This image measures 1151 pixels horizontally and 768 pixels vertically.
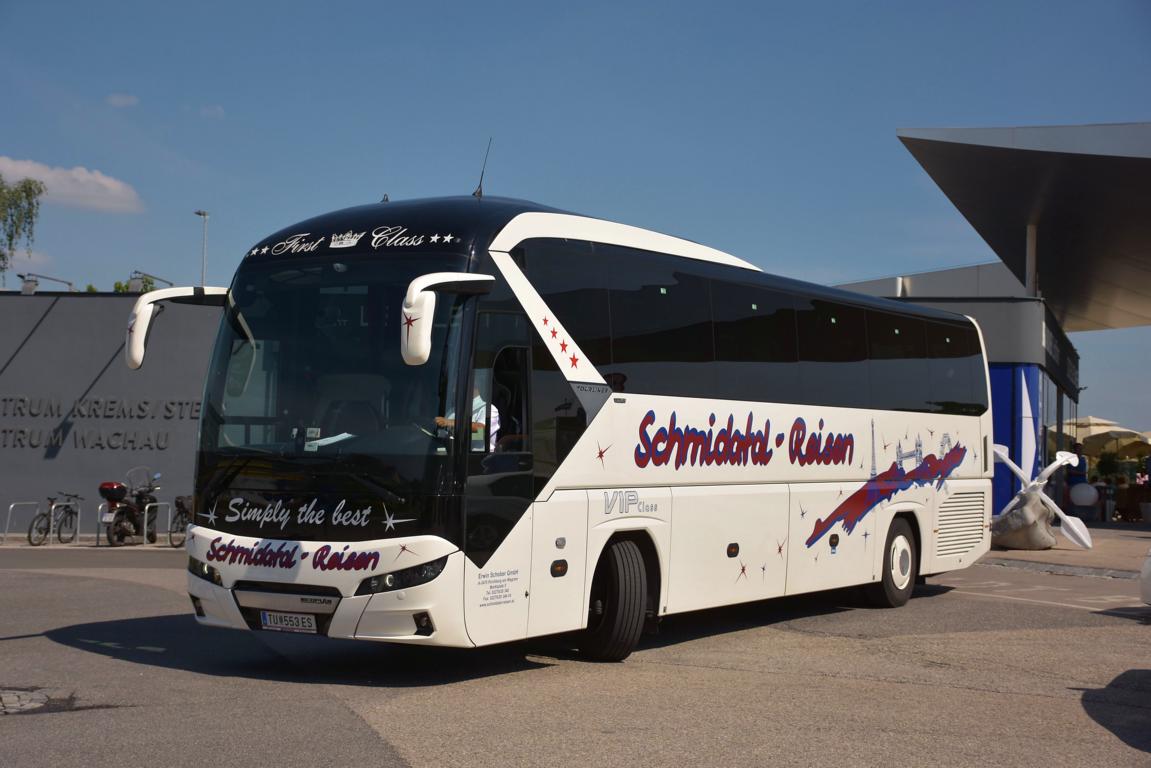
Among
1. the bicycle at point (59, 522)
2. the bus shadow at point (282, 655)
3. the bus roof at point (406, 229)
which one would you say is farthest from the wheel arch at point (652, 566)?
the bicycle at point (59, 522)

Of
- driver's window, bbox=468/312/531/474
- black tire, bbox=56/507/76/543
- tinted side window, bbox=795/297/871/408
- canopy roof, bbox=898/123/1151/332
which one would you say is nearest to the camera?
driver's window, bbox=468/312/531/474

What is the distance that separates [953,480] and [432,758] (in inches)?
436

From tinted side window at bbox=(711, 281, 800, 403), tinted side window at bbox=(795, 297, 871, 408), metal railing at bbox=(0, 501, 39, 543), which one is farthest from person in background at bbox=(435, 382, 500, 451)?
metal railing at bbox=(0, 501, 39, 543)

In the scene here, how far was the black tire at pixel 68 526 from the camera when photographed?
25922mm

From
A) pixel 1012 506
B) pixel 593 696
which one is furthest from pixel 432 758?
pixel 1012 506

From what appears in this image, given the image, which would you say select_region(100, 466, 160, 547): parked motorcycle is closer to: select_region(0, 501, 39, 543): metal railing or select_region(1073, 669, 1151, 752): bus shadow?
select_region(0, 501, 39, 543): metal railing

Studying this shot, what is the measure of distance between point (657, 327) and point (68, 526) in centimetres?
1930

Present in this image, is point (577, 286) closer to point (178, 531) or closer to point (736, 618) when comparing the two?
point (736, 618)

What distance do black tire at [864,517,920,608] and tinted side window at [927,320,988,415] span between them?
1.69 m

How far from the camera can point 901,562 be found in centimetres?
1491

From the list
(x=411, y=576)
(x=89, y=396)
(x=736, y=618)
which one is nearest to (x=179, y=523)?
(x=89, y=396)

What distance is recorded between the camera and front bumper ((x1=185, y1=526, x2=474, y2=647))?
846cm

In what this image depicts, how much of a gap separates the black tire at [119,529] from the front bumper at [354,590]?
55.4 ft

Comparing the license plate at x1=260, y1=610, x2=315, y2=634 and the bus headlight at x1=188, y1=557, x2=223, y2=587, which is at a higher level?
the bus headlight at x1=188, y1=557, x2=223, y2=587
